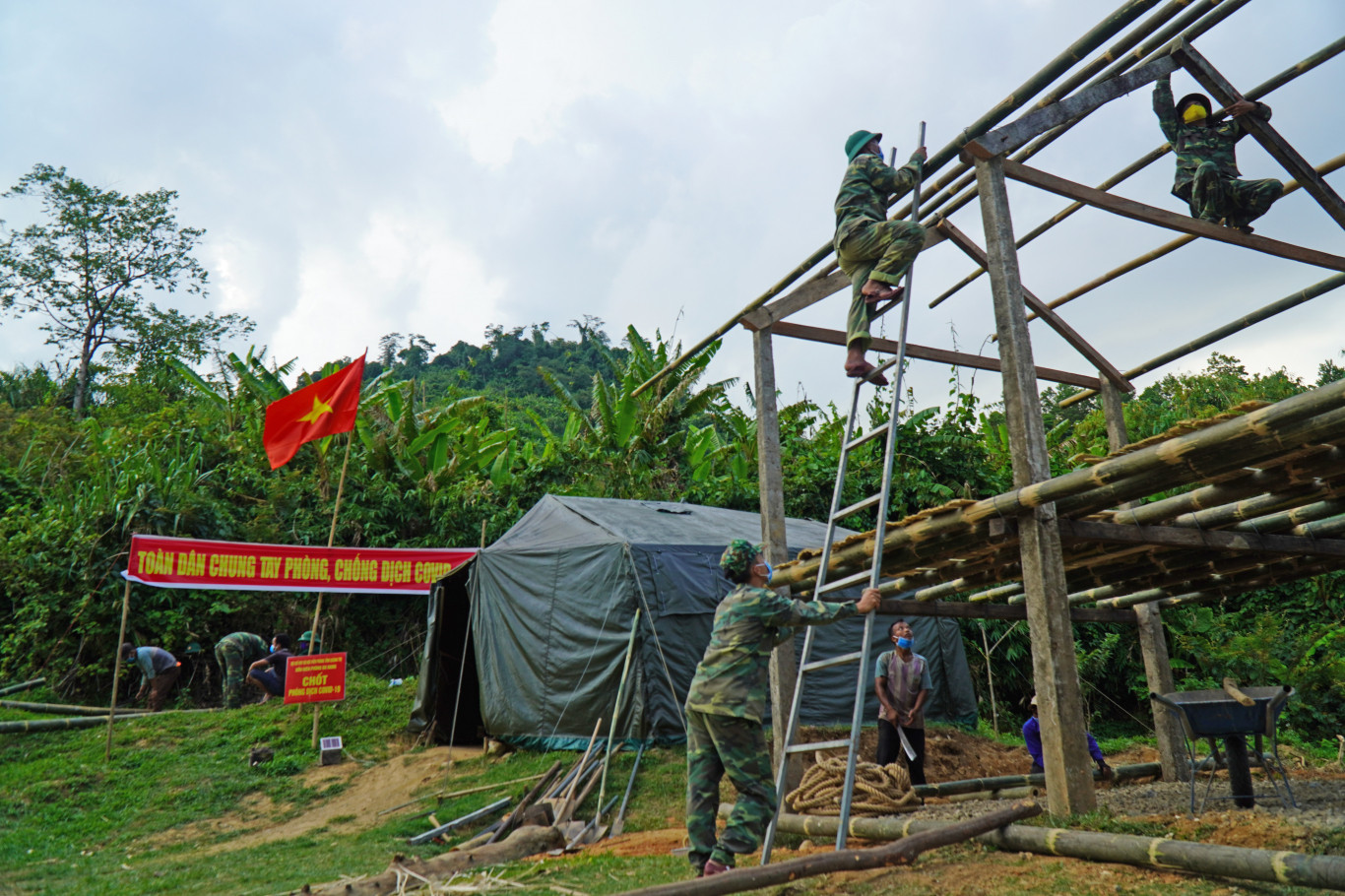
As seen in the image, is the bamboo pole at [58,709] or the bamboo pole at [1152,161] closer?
the bamboo pole at [1152,161]

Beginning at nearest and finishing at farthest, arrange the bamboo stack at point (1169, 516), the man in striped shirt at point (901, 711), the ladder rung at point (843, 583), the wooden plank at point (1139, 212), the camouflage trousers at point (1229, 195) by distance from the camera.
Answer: the bamboo stack at point (1169, 516), the ladder rung at point (843, 583), the wooden plank at point (1139, 212), the camouflage trousers at point (1229, 195), the man in striped shirt at point (901, 711)

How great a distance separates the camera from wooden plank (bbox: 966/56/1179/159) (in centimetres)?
543

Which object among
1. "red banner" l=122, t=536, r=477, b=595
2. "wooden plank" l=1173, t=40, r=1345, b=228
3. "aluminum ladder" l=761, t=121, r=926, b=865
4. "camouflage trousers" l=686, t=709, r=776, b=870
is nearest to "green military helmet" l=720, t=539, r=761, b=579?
Answer: "aluminum ladder" l=761, t=121, r=926, b=865

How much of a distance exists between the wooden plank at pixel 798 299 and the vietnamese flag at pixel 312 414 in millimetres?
6817

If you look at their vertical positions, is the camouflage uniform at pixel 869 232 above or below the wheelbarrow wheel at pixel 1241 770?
above

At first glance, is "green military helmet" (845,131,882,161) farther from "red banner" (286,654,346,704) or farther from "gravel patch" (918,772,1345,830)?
"red banner" (286,654,346,704)

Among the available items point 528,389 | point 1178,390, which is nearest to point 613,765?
point 1178,390

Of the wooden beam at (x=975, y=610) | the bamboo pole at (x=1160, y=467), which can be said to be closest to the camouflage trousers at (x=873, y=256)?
the bamboo pole at (x=1160, y=467)

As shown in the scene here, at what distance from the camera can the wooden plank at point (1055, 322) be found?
22.7 ft

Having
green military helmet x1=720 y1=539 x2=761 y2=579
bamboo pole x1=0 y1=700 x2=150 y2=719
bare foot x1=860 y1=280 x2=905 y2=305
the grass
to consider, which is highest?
bare foot x1=860 y1=280 x2=905 y2=305

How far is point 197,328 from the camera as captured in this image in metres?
29.7

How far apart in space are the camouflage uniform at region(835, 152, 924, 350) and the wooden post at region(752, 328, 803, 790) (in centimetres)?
112

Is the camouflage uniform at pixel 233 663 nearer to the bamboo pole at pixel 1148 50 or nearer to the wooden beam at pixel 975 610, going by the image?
the wooden beam at pixel 975 610

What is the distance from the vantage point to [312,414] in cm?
1202
